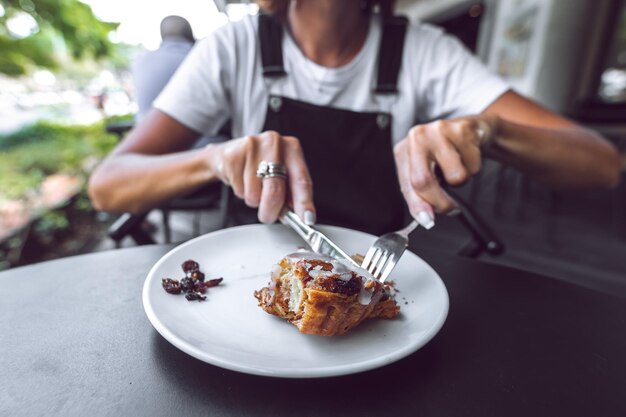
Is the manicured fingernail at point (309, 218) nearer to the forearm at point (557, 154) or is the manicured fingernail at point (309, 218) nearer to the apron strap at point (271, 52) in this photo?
the forearm at point (557, 154)

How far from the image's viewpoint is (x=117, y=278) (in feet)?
2.32

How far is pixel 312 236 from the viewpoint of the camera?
759 millimetres

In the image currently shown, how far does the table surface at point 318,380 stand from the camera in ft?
1.37

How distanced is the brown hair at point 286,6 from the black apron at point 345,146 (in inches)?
2.5

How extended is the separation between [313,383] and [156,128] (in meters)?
1.10

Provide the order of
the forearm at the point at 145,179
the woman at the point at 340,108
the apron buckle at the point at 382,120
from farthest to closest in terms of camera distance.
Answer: the apron buckle at the point at 382,120 < the woman at the point at 340,108 < the forearm at the point at 145,179

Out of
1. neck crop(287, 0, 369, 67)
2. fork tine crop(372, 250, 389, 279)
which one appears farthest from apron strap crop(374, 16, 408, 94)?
fork tine crop(372, 250, 389, 279)

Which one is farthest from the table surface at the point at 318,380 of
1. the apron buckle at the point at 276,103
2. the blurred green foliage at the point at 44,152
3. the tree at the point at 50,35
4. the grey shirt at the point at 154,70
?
the blurred green foliage at the point at 44,152

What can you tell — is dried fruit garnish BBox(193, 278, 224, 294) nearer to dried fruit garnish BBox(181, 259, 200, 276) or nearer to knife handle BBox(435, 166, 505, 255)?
dried fruit garnish BBox(181, 259, 200, 276)

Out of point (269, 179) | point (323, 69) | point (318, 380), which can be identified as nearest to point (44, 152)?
point (323, 69)

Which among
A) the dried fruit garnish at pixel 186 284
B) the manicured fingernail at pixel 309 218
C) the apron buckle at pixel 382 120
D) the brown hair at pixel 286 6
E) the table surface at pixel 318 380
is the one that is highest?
the brown hair at pixel 286 6

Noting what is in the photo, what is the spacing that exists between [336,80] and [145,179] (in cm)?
81

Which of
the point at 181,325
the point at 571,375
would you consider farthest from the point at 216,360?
the point at 571,375

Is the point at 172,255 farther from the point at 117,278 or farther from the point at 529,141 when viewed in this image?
the point at 529,141
